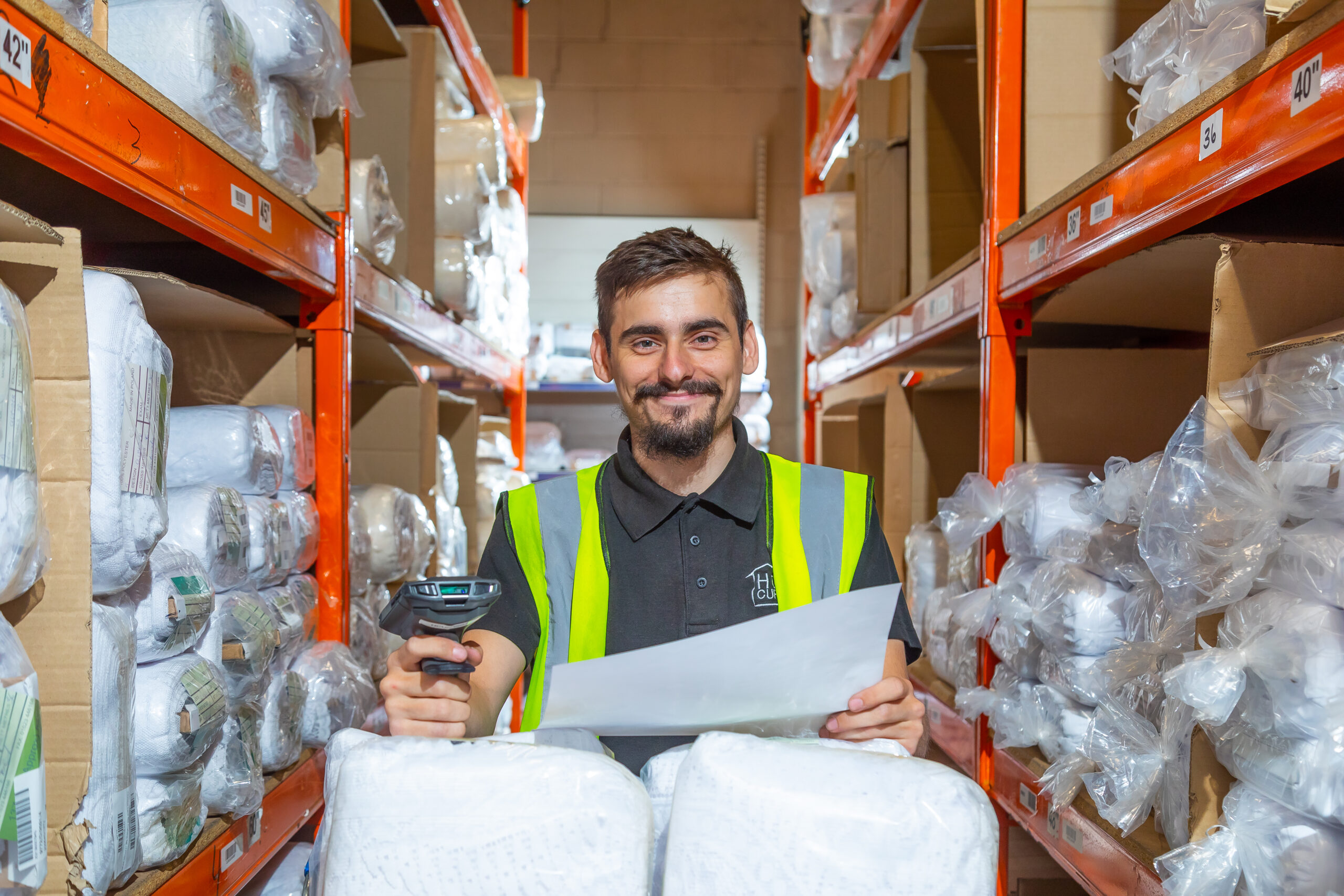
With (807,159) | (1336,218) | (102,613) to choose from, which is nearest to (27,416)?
(102,613)

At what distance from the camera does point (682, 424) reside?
60.3 inches

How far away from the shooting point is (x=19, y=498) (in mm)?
884

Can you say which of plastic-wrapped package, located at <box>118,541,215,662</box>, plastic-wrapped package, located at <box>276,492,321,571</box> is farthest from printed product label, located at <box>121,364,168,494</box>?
plastic-wrapped package, located at <box>276,492,321,571</box>

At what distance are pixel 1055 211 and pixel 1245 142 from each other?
561mm

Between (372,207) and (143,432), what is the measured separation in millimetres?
1332

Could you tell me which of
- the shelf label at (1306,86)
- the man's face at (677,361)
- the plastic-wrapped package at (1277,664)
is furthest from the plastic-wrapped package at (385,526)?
the shelf label at (1306,86)

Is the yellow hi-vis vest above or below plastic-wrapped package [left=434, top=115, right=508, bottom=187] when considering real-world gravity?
below

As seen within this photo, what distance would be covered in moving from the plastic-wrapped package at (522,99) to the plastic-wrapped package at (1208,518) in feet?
11.9

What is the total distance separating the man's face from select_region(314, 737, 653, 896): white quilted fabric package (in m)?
0.79

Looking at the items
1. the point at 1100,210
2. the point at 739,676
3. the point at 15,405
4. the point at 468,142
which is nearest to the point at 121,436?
the point at 15,405

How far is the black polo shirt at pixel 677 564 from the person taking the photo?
4.96 ft

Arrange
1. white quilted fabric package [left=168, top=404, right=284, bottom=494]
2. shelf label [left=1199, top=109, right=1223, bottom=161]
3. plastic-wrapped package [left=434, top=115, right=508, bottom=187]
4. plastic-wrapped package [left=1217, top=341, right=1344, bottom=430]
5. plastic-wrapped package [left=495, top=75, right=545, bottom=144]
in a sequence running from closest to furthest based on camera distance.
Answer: plastic-wrapped package [left=1217, top=341, right=1344, bottom=430] → shelf label [left=1199, top=109, right=1223, bottom=161] → white quilted fabric package [left=168, top=404, right=284, bottom=494] → plastic-wrapped package [left=434, top=115, right=508, bottom=187] → plastic-wrapped package [left=495, top=75, right=545, bottom=144]

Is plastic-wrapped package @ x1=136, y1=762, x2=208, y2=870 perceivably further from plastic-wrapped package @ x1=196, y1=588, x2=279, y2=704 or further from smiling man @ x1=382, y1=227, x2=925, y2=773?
smiling man @ x1=382, y1=227, x2=925, y2=773

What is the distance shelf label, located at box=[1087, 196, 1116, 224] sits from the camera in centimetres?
143
